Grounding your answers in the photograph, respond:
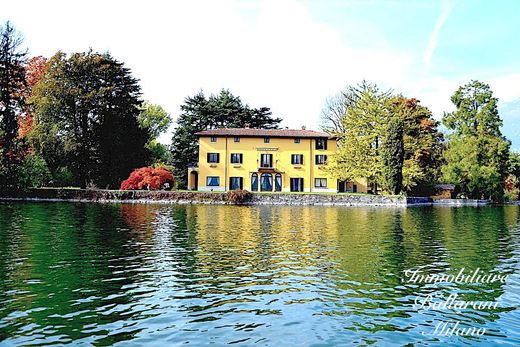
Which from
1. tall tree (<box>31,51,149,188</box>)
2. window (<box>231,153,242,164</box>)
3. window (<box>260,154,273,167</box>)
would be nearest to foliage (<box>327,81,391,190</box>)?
window (<box>260,154,273,167</box>)

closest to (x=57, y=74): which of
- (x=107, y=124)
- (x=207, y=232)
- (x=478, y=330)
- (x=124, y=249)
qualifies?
(x=107, y=124)

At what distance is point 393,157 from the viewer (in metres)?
41.1

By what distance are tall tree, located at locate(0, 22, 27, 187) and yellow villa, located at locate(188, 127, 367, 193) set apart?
17.7 meters

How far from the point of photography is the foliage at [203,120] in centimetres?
5622

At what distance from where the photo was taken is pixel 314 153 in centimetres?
4944

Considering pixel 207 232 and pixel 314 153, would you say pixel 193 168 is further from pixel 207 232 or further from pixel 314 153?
pixel 207 232

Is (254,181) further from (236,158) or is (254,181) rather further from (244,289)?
(244,289)

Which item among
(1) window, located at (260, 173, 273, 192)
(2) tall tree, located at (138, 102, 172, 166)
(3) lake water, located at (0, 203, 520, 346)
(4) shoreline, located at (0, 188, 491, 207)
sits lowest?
(3) lake water, located at (0, 203, 520, 346)

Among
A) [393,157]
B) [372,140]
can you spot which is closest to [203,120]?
[372,140]

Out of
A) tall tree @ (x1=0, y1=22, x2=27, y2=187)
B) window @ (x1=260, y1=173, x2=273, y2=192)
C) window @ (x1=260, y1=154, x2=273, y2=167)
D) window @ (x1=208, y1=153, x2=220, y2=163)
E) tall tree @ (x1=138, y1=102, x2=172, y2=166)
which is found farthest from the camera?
tall tree @ (x1=138, y1=102, x2=172, y2=166)

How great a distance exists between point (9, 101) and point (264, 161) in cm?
2505

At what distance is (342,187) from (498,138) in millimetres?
17585

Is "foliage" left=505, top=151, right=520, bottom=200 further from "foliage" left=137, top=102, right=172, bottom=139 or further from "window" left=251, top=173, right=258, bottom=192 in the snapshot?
"foliage" left=137, top=102, right=172, bottom=139

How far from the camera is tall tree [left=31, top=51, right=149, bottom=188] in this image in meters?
41.6
